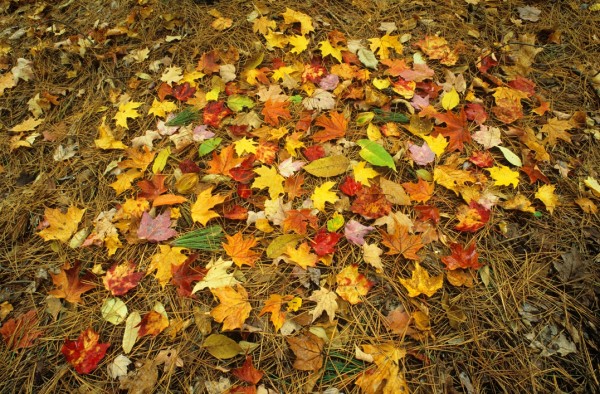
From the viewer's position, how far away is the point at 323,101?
6.97ft

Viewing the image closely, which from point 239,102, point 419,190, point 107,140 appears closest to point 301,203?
point 419,190

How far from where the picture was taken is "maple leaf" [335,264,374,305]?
1535mm

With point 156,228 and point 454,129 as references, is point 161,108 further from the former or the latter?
point 454,129

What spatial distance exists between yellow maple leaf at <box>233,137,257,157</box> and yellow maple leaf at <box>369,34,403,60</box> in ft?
3.53

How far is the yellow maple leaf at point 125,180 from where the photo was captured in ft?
6.32

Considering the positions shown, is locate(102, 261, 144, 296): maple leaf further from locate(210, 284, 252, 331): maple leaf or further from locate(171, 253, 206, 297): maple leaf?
locate(210, 284, 252, 331): maple leaf

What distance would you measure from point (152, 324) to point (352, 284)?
0.88 m

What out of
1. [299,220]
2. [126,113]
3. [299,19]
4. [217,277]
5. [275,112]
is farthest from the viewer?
[299,19]

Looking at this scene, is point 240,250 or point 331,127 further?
point 331,127

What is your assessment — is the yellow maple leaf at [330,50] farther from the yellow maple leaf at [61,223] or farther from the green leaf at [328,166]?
the yellow maple leaf at [61,223]

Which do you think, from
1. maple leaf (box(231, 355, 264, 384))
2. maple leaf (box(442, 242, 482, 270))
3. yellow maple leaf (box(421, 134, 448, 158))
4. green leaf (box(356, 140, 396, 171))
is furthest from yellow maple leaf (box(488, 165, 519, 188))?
maple leaf (box(231, 355, 264, 384))

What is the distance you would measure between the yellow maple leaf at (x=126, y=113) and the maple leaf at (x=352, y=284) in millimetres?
1565

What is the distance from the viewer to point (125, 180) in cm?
195

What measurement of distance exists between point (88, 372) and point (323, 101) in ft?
5.74
